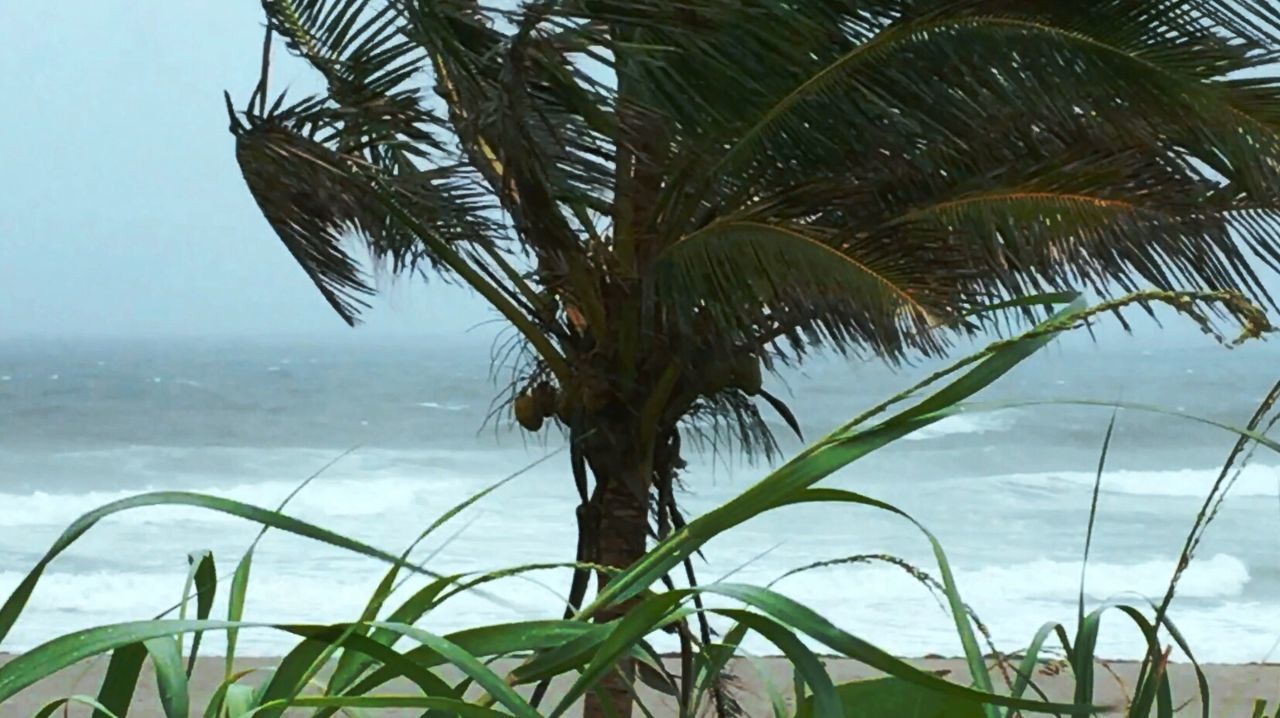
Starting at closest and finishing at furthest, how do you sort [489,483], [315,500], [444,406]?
[489,483], [315,500], [444,406]

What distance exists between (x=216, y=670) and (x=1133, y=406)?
12.1ft

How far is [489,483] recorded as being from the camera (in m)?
4.32

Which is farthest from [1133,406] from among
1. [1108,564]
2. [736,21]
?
[1108,564]

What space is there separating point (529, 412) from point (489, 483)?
201 centimetres

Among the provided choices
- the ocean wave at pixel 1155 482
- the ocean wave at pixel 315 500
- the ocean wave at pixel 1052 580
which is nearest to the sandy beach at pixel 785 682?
the ocean wave at pixel 1052 580

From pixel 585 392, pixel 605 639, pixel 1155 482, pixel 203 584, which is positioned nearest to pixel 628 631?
pixel 605 639

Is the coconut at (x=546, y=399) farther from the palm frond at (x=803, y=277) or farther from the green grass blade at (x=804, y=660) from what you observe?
the green grass blade at (x=804, y=660)

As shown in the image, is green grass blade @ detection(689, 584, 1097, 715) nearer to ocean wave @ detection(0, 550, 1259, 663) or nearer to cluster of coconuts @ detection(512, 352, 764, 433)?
cluster of coconuts @ detection(512, 352, 764, 433)

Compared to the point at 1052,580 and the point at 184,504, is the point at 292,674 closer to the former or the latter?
the point at 184,504

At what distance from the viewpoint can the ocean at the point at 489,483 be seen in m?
4.90

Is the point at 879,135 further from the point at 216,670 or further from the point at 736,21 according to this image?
the point at 216,670

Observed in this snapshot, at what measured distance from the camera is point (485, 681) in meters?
0.27

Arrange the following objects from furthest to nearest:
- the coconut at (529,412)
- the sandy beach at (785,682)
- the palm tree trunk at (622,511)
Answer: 1. the sandy beach at (785,682)
2. the coconut at (529,412)
3. the palm tree trunk at (622,511)

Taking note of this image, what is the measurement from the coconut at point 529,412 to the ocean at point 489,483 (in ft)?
6.00
